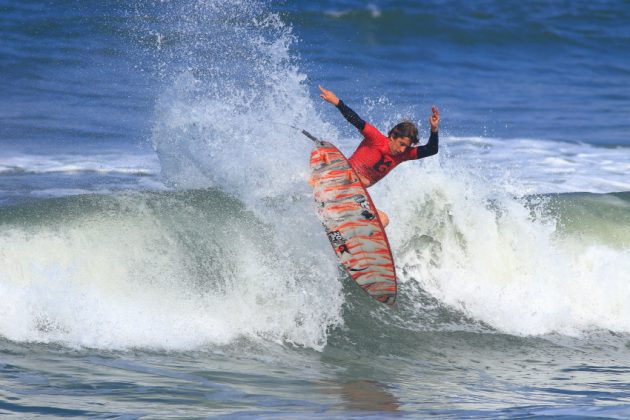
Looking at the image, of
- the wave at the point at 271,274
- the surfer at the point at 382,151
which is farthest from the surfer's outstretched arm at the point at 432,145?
the wave at the point at 271,274

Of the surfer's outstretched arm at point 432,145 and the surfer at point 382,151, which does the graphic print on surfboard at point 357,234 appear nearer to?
the surfer at point 382,151

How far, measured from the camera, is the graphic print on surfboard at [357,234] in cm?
846

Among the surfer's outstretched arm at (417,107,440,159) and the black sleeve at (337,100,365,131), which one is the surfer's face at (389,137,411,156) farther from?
the black sleeve at (337,100,365,131)

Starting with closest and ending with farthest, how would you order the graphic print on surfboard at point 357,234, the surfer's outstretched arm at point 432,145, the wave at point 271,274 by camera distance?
the wave at point 271,274, the surfer's outstretched arm at point 432,145, the graphic print on surfboard at point 357,234

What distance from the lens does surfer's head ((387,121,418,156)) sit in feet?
28.0

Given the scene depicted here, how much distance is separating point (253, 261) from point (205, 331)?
110cm

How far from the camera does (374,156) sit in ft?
28.6

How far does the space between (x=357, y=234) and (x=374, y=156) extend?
29.3 inches

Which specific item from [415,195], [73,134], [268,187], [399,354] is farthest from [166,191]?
[73,134]

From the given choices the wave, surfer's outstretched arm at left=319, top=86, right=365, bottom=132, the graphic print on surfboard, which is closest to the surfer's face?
surfer's outstretched arm at left=319, top=86, right=365, bottom=132

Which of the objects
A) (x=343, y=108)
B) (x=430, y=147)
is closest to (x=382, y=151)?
(x=430, y=147)

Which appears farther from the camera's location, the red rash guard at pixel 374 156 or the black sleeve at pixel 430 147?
the red rash guard at pixel 374 156

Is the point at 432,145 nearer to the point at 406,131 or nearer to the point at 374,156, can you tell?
the point at 406,131

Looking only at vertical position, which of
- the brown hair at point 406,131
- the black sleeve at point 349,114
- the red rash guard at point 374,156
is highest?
the black sleeve at point 349,114
